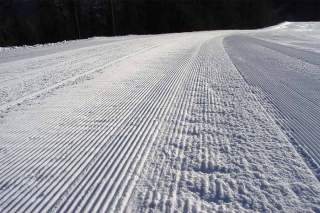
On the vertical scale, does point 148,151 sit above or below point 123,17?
below

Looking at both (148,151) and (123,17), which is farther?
(123,17)

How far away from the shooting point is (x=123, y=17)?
186 ft

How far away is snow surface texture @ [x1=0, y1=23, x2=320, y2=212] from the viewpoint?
2.78 metres

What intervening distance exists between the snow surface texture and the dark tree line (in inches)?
1670

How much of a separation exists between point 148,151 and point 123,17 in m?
55.2

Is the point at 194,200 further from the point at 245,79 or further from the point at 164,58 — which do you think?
the point at 164,58

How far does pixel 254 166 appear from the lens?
10.8 ft

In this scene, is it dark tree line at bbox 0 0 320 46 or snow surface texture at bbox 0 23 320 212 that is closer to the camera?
snow surface texture at bbox 0 23 320 212

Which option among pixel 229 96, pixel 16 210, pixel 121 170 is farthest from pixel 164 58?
pixel 16 210

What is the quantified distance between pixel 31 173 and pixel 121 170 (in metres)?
0.84

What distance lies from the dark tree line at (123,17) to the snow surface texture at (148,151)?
42.4 m

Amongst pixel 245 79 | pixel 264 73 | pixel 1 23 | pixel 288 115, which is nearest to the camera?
pixel 288 115

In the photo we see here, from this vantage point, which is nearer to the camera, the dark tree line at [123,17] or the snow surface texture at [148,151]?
the snow surface texture at [148,151]

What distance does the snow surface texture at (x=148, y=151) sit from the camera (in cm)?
278
